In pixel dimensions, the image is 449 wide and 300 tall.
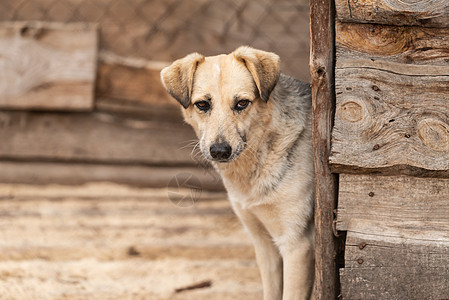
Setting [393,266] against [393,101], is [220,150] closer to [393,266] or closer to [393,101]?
[393,101]

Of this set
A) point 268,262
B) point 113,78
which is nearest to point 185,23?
point 113,78

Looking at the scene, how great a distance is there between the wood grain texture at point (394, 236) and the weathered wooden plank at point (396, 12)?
0.73 m

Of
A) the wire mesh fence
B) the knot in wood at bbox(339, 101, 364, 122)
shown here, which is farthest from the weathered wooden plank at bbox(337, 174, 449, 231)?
the wire mesh fence

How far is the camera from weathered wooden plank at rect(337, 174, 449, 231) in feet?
9.76

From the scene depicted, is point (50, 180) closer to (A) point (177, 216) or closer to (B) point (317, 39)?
(A) point (177, 216)

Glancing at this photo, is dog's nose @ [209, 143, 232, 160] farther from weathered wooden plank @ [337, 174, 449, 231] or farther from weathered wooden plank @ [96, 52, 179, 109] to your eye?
weathered wooden plank @ [96, 52, 179, 109]

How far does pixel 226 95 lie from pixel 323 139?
62cm

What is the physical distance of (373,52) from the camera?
298 centimetres

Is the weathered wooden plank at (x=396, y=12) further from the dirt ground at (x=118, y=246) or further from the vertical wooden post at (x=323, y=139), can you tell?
the dirt ground at (x=118, y=246)

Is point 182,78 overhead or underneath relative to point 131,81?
overhead

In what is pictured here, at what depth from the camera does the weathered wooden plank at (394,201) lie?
2.97 m

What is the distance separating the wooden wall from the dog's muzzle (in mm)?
553

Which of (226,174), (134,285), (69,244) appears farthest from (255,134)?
(69,244)

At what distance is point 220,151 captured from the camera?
321 centimetres
